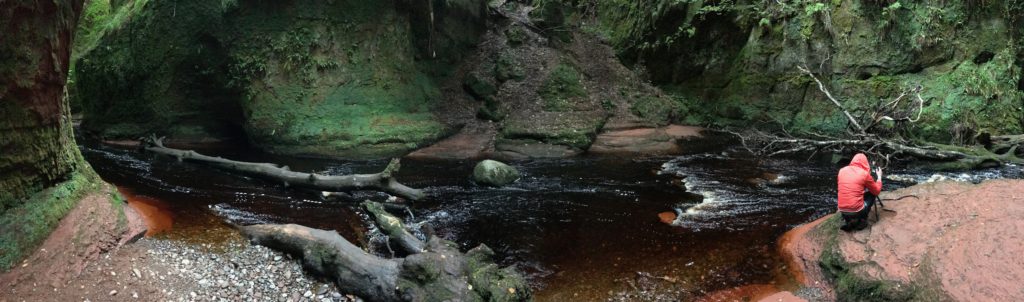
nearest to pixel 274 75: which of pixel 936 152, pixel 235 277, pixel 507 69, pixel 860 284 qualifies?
pixel 507 69

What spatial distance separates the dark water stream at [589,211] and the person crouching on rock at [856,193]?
107cm

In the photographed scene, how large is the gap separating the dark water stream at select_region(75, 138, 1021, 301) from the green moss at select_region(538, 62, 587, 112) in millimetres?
4216

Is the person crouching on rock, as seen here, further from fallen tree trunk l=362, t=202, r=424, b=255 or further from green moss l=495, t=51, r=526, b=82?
green moss l=495, t=51, r=526, b=82

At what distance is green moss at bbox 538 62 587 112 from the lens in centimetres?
1869

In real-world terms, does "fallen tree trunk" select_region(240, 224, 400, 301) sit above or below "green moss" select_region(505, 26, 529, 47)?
below

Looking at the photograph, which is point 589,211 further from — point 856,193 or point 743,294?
point 856,193

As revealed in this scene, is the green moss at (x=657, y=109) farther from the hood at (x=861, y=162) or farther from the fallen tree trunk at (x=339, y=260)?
the fallen tree trunk at (x=339, y=260)

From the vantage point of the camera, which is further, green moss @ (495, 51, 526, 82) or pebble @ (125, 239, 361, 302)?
green moss @ (495, 51, 526, 82)

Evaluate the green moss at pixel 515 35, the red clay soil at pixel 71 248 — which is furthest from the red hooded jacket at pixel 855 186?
the green moss at pixel 515 35

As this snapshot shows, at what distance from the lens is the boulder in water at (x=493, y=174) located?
471 inches

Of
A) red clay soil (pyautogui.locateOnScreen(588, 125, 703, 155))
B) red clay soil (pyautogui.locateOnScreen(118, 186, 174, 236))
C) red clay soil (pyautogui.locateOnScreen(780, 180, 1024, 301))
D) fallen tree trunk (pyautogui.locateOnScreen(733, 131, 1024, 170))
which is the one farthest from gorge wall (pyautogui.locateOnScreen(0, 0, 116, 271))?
fallen tree trunk (pyautogui.locateOnScreen(733, 131, 1024, 170))

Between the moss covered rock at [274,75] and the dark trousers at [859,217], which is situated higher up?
the moss covered rock at [274,75]

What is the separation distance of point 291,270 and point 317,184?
4.28 metres

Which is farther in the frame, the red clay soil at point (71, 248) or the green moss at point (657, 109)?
the green moss at point (657, 109)
